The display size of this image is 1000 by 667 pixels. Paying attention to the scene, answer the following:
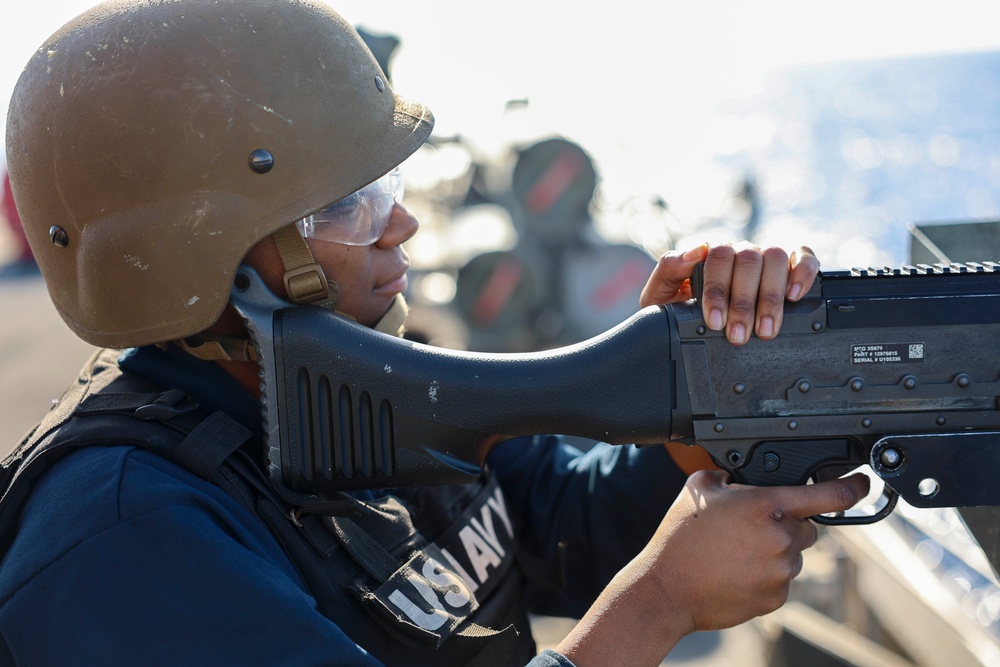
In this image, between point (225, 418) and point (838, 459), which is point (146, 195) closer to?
point (225, 418)

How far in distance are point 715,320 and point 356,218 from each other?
2.38 feet

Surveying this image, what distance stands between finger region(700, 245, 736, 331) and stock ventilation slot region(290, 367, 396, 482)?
0.56 metres

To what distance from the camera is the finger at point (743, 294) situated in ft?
5.09

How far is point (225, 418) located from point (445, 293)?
675 cm

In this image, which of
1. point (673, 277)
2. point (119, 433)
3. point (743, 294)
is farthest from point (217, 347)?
point (743, 294)

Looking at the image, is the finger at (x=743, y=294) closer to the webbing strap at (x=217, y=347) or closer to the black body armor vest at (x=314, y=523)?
the black body armor vest at (x=314, y=523)

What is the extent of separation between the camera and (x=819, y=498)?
1563 mm

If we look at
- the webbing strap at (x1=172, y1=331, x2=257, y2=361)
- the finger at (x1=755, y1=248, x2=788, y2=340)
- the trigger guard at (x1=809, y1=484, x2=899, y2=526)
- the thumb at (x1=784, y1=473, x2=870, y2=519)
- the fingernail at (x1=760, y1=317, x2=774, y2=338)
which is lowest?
the trigger guard at (x1=809, y1=484, x2=899, y2=526)

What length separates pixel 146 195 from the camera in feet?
5.61

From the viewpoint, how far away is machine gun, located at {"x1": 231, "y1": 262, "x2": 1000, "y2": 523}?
5.09ft

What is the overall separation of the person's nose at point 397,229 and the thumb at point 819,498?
0.88 meters

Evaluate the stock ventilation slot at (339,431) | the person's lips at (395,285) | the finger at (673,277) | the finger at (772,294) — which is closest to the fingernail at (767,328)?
the finger at (772,294)

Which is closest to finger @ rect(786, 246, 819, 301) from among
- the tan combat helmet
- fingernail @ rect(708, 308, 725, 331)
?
fingernail @ rect(708, 308, 725, 331)

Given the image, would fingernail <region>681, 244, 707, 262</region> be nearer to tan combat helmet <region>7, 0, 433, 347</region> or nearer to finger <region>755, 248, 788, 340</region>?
finger <region>755, 248, 788, 340</region>
